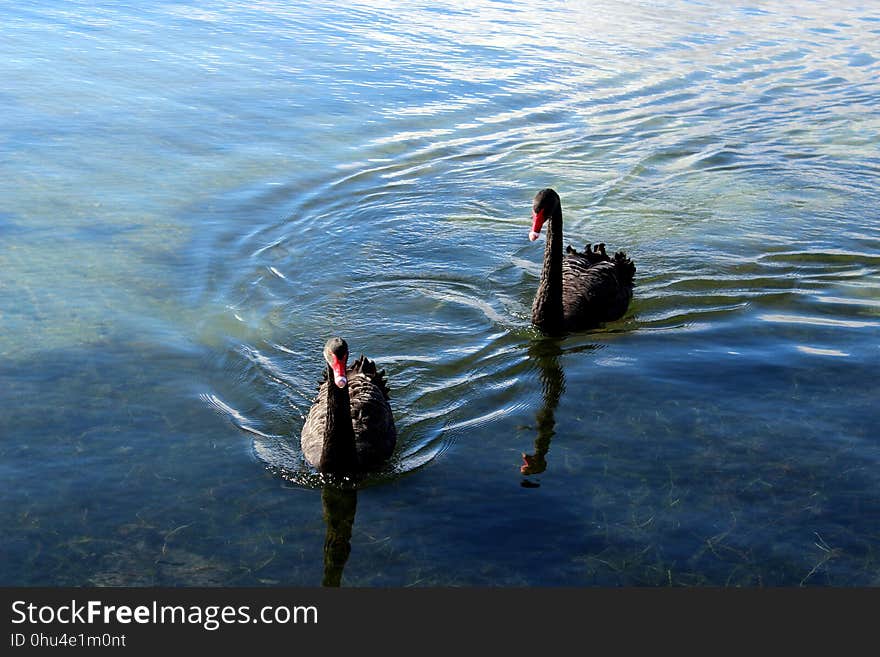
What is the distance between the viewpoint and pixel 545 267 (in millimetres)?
9273

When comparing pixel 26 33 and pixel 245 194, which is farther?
pixel 26 33

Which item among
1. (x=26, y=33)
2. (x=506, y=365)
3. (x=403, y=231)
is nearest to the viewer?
(x=506, y=365)

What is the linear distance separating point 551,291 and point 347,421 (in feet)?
10.5

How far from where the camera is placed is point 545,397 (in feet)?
27.5

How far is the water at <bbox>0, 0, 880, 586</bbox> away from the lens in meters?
6.34

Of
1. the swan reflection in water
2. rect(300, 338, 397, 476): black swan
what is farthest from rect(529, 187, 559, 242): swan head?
rect(300, 338, 397, 476): black swan

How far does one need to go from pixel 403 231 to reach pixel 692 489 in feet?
19.0

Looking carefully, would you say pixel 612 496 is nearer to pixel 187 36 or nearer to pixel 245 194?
pixel 245 194

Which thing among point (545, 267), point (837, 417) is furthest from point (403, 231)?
point (837, 417)

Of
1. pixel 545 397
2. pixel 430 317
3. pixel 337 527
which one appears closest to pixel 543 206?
pixel 430 317

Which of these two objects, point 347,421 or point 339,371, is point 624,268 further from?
point 339,371

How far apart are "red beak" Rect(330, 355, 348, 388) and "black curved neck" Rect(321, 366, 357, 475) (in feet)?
0.27

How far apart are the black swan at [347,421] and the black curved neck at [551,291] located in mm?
2151

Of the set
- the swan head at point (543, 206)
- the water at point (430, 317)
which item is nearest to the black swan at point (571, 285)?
the swan head at point (543, 206)
